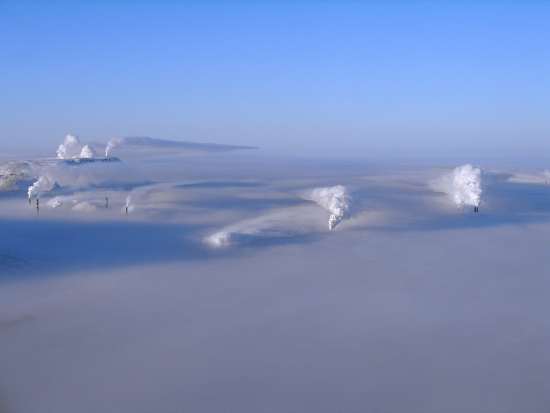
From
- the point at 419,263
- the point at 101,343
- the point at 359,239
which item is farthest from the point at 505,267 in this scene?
the point at 101,343

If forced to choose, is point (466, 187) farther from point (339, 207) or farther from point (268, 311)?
point (268, 311)

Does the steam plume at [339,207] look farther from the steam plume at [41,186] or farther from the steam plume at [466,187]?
the steam plume at [41,186]

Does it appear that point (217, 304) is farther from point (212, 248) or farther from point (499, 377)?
point (499, 377)

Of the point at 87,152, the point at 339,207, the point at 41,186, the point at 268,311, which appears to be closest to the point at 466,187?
the point at 339,207

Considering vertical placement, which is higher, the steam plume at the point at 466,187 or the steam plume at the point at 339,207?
the steam plume at the point at 466,187

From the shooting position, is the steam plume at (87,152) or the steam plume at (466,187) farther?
the steam plume at (87,152)

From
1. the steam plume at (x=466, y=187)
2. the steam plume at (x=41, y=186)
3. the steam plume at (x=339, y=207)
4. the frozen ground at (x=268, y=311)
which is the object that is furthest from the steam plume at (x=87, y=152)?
the steam plume at (x=466, y=187)
